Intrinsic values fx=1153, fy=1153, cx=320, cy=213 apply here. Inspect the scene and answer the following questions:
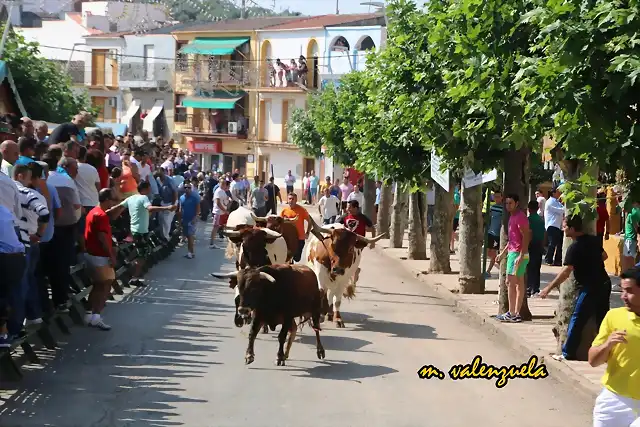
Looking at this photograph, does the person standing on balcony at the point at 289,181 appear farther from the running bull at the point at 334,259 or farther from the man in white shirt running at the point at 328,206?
the running bull at the point at 334,259

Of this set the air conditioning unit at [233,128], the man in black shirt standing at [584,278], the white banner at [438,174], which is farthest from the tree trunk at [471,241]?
the air conditioning unit at [233,128]

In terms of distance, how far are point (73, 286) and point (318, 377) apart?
165 inches

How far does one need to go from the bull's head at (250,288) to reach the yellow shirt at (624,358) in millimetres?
5345

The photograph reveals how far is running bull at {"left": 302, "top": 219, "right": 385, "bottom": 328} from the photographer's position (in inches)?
641

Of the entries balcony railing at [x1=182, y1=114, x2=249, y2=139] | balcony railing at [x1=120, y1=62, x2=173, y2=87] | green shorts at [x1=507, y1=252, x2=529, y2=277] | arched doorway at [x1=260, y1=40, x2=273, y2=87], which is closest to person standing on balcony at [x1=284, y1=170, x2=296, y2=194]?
arched doorway at [x1=260, y1=40, x2=273, y2=87]

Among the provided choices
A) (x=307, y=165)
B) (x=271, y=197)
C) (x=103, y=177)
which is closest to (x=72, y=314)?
(x=103, y=177)

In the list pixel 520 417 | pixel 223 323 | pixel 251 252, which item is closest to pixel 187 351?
pixel 251 252

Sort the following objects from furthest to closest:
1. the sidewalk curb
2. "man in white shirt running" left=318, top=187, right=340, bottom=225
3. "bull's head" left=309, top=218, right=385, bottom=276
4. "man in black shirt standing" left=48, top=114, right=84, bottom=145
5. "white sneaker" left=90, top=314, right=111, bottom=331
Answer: "man in white shirt running" left=318, top=187, right=340, bottom=225, "man in black shirt standing" left=48, top=114, right=84, bottom=145, "bull's head" left=309, top=218, right=385, bottom=276, "white sneaker" left=90, top=314, right=111, bottom=331, the sidewalk curb

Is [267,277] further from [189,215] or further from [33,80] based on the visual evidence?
[33,80]

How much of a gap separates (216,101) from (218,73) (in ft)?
6.02

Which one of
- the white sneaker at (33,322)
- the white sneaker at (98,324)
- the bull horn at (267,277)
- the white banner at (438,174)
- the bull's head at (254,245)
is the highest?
the white banner at (438,174)

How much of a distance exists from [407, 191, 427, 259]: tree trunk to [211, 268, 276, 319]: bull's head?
15.3m

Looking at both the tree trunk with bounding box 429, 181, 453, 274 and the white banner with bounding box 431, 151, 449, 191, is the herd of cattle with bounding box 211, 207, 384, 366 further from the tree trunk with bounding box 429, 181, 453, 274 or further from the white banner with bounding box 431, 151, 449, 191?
the tree trunk with bounding box 429, 181, 453, 274

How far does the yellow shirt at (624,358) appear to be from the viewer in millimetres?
7859
